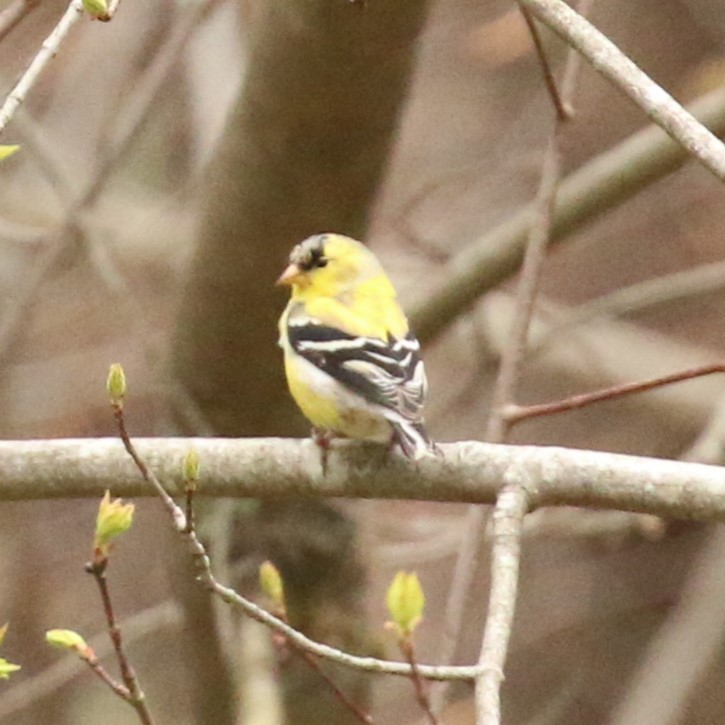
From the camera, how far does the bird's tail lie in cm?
254

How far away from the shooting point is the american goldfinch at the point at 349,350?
9.46ft

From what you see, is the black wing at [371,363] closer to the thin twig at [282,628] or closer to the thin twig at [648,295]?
the thin twig at [282,628]

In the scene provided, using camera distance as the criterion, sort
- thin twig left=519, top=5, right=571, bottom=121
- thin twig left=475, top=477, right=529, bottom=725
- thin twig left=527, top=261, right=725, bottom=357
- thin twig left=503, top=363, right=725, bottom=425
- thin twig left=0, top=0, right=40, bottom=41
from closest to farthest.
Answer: thin twig left=475, top=477, right=529, bottom=725
thin twig left=0, top=0, right=40, bottom=41
thin twig left=503, top=363, right=725, bottom=425
thin twig left=519, top=5, right=571, bottom=121
thin twig left=527, top=261, right=725, bottom=357

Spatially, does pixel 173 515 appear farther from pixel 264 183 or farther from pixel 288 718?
pixel 288 718

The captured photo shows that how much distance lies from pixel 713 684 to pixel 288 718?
108 inches

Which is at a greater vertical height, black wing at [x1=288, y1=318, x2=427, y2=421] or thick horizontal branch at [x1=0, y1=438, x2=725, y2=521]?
black wing at [x1=288, y1=318, x2=427, y2=421]

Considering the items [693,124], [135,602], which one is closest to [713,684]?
[135,602]

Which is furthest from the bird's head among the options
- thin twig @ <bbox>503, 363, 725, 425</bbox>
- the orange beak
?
thin twig @ <bbox>503, 363, 725, 425</bbox>

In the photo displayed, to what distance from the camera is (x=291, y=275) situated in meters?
3.59

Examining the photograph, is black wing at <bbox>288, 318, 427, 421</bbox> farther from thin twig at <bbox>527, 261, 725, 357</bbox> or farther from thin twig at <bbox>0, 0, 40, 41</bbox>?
thin twig at <bbox>527, 261, 725, 357</bbox>

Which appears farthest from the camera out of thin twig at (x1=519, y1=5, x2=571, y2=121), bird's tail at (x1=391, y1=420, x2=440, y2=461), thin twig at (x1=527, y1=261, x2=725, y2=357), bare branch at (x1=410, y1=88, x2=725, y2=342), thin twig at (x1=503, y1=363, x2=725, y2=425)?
thin twig at (x1=527, y1=261, x2=725, y2=357)

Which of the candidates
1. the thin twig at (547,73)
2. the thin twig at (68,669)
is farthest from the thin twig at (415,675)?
the thin twig at (68,669)

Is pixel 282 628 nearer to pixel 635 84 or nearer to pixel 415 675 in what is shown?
pixel 415 675

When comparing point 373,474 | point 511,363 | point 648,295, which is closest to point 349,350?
point 511,363
